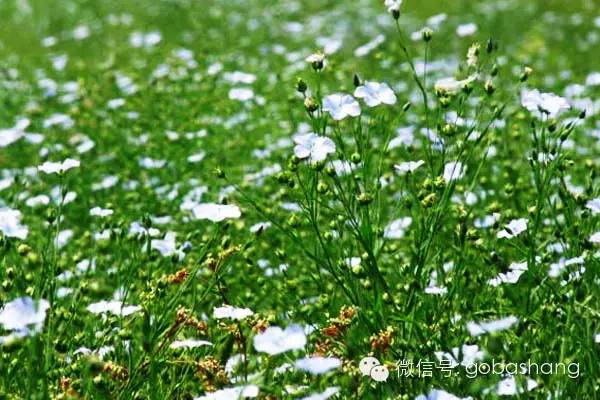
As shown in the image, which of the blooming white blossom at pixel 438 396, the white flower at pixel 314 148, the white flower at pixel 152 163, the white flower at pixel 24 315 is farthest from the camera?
the white flower at pixel 152 163

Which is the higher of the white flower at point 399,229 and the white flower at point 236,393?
the white flower at point 399,229

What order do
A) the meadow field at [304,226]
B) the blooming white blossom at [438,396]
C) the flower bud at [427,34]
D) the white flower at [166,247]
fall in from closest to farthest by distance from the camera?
the blooming white blossom at [438,396], the meadow field at [304,226], the flower bud at [427,34], the white flower at [166,247]

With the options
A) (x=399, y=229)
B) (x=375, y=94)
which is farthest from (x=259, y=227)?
(x=399, y=229)

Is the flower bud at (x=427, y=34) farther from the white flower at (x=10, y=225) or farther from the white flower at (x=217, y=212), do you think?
the white flower at (x=10, y=225)

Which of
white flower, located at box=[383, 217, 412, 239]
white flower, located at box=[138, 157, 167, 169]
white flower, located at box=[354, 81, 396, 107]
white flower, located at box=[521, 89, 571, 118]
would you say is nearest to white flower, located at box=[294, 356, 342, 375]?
white flower, located at box=[354, 81, 396, 107]

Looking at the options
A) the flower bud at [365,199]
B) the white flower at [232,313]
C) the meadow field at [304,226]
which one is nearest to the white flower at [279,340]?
the meadow field at [304,226]

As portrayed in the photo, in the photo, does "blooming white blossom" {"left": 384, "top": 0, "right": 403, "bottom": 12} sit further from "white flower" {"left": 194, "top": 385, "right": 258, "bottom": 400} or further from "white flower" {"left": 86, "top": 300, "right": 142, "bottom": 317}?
"white flower" {"left": 194, "top": 385, "right": 258, "bottom": 400}

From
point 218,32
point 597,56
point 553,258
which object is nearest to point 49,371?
point 553,258
